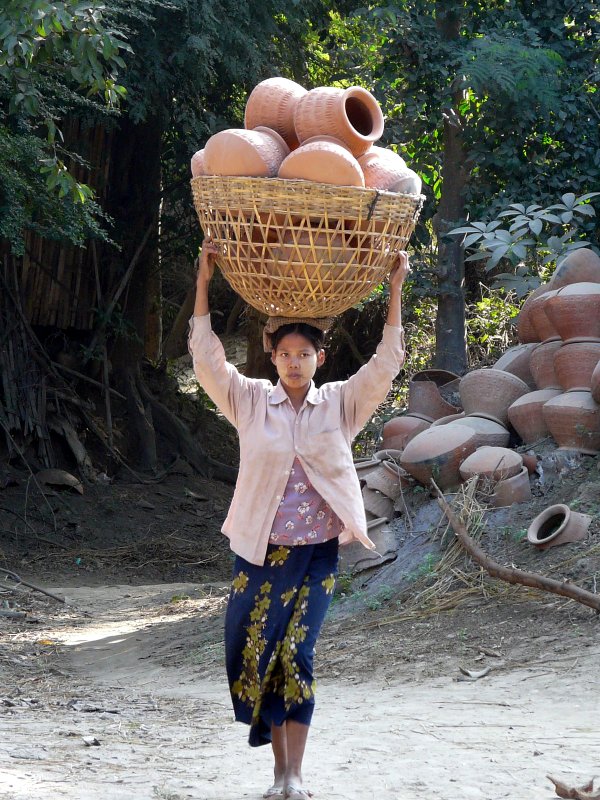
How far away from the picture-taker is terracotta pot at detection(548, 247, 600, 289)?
641 centimetres

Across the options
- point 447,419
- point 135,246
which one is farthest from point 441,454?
Result: point 135,246

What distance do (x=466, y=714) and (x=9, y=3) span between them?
4051mm

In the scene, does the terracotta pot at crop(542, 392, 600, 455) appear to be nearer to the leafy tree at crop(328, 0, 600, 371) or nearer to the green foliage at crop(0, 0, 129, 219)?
the leafy tree at crop(328, 0, 600, 371)

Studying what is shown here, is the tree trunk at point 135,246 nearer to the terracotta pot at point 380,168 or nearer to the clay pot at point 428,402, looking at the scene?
the clay pot at point 428,402

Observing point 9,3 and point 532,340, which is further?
point 532,340

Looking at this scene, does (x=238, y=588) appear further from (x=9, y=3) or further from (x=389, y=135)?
(x=389, y=135)

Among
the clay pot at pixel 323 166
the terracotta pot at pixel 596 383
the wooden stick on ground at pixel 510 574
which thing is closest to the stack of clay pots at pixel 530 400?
the terracotta pot at pixel 596 383

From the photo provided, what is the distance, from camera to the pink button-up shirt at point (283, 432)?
9.91 ft

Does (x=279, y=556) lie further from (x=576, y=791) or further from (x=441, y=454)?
(x=441, y=454)

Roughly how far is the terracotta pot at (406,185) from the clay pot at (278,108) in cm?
41

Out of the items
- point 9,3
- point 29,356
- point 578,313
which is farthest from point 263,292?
point 29,356

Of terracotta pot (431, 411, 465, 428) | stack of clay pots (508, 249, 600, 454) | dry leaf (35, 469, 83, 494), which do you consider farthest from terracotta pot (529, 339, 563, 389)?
dry leaf (35, 469, 83, 494)

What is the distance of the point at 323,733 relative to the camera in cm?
378

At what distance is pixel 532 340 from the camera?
6836mm
